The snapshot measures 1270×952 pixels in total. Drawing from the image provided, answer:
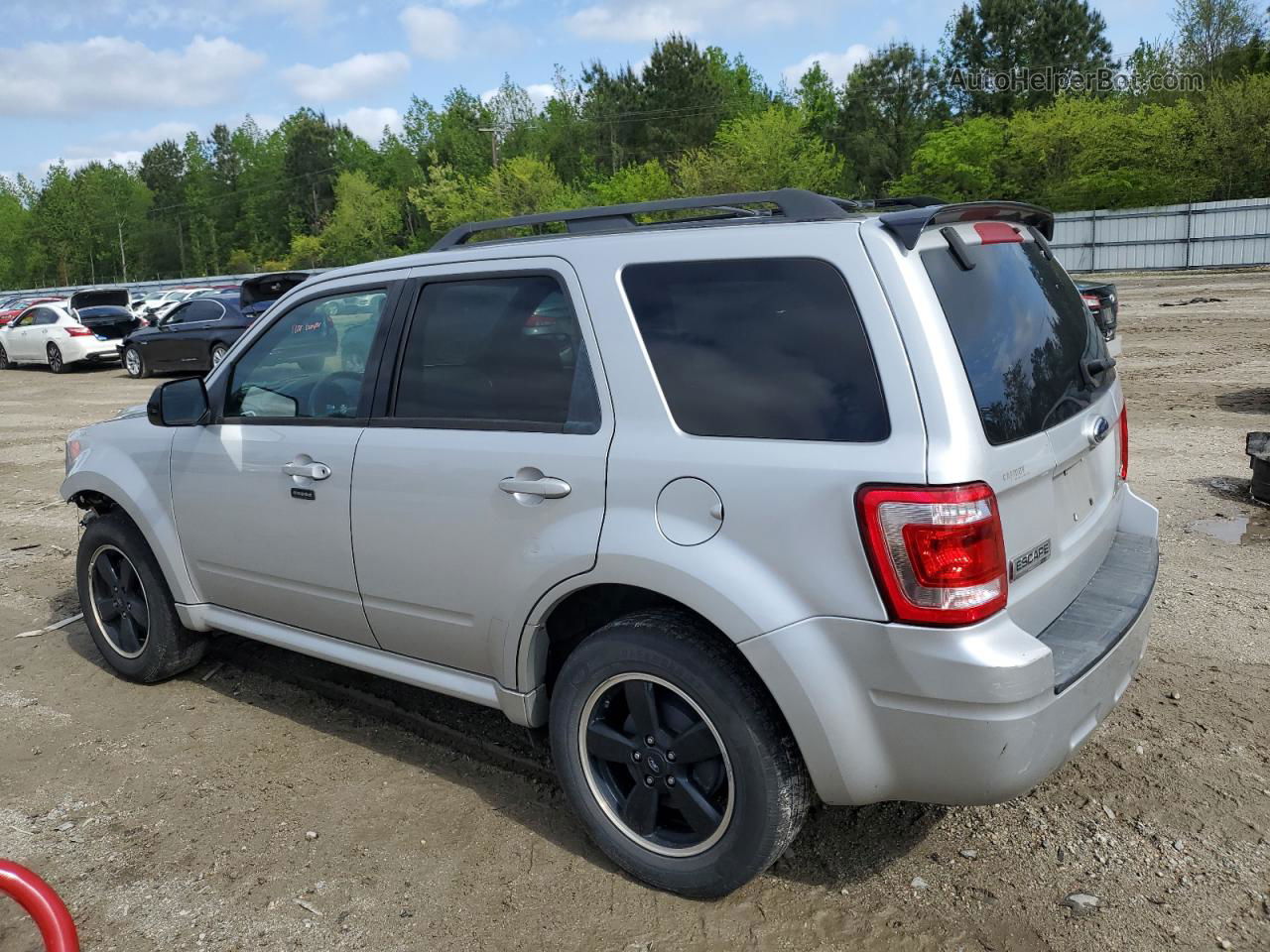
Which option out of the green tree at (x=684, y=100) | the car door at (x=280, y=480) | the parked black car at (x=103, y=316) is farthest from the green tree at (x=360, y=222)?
the car door at (x=280, y=480)

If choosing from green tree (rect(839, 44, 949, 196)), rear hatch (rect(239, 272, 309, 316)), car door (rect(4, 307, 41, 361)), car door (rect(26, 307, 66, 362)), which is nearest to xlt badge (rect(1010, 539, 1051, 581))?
rear hatch (rect(239, 272, 309, 316))

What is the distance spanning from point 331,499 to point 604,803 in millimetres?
1467

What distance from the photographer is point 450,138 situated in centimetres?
8944

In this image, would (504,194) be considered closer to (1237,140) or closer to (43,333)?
(1237,140)

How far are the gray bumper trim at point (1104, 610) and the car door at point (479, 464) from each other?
1.31 m

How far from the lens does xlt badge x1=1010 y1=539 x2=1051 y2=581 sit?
8.89 feet

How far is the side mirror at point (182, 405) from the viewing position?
4348 millimetres

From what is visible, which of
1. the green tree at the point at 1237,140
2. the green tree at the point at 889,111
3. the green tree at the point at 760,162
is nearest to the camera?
the green tree at the point at 1237,140

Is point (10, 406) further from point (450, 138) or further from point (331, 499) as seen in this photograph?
point (450, 138)

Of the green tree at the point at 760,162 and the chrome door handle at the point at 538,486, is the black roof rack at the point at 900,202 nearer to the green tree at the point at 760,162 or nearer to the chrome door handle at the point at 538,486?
the chrome door handle at the point at 538,486

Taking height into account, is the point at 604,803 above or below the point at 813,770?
below

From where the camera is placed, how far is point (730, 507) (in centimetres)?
280

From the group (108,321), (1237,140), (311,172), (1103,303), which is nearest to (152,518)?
(1103,303)

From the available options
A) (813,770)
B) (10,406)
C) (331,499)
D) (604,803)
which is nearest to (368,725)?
(331,499)
